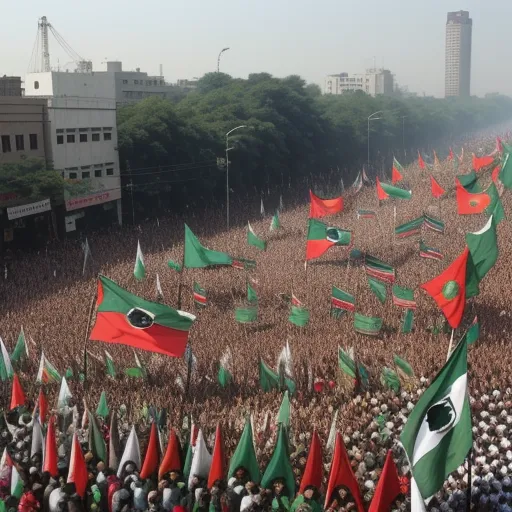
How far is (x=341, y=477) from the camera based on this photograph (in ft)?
26.1

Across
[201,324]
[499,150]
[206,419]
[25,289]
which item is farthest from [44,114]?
[499,150]

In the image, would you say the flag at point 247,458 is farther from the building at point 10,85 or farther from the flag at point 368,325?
the building at point 10,85

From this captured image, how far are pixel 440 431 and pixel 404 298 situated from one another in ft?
24.6

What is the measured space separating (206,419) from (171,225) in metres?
20.3

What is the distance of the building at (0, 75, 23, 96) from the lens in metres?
27.4

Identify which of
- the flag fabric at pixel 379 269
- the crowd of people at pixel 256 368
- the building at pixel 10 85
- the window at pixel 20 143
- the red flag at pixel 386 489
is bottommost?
the crowd of people at pixel 256 368

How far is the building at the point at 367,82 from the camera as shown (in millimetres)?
133375

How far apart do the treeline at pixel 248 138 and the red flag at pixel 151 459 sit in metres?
22.4

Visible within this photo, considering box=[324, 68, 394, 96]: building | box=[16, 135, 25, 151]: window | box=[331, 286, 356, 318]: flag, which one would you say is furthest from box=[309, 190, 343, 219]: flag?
box=[324, 68, 394, 96]: building

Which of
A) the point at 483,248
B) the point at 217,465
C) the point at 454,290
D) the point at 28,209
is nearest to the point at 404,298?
the point at 483,248

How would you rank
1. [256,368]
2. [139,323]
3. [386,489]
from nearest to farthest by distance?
[386,489]
[139,323]
[256,368]

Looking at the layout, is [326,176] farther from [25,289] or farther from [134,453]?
[134,453]

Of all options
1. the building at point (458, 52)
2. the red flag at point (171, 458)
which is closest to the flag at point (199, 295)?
the red flag at point (171, 458)

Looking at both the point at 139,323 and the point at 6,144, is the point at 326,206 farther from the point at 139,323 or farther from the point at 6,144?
the point at 139,323
